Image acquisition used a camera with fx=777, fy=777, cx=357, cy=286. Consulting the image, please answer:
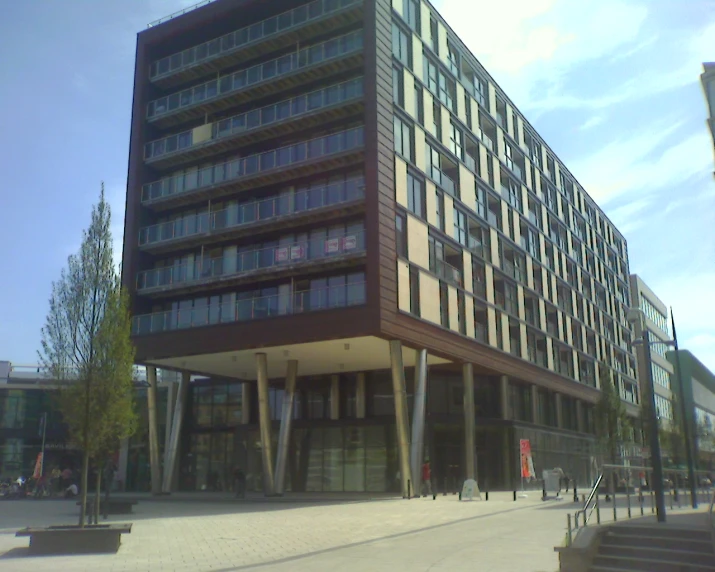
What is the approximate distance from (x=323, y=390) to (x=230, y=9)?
2174 centimetres

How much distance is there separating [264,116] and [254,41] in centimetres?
423

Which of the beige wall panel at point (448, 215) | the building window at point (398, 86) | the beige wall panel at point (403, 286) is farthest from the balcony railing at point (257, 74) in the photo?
the beige wall panel at point (403, 286)

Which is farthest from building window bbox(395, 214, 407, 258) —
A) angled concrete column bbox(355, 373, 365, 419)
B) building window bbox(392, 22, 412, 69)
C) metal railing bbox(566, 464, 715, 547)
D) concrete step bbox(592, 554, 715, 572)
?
concrete step bbox(592, 554, 715, 572)

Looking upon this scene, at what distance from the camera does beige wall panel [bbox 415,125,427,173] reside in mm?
39594

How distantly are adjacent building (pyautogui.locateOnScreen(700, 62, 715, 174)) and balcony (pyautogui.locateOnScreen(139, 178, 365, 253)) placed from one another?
23801mm

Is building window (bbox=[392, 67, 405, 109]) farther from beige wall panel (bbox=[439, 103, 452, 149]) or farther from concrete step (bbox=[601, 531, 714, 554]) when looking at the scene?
concrete step (bbox=[601, 531, 714, 554])

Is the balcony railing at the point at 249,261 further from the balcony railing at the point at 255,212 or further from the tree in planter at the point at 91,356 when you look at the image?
the tree in planter at the point at 91,356

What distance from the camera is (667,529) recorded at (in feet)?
46.9

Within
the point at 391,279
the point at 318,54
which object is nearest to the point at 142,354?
the point at 391,279

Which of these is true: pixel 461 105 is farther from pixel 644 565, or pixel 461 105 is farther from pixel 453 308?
pixel 644 565

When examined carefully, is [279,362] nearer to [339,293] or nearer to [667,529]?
[339,293]

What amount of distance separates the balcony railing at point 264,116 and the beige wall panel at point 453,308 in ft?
37.3

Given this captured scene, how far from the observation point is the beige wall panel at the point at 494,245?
48625mm

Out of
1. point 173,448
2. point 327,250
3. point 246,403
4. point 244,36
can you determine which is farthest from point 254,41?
point 173,448
